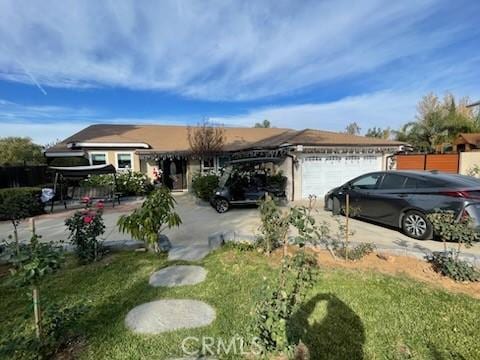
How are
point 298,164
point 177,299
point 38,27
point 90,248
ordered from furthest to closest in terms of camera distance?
point 298,164, point 38,27, point 90,248, point 177,299

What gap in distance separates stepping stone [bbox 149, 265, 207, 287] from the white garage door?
856 cm

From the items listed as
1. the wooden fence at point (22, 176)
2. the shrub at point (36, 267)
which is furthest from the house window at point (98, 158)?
the shrub at point (36, 267)

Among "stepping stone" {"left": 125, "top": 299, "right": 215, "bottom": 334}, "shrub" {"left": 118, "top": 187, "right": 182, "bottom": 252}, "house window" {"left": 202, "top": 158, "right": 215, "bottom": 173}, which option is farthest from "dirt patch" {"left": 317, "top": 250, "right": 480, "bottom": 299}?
"house window" {"left": 202, "top": 158, "right": 215, "bottom": 173}

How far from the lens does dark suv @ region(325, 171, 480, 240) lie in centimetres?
552

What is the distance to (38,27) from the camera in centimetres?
830

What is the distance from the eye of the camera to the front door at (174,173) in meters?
17.5

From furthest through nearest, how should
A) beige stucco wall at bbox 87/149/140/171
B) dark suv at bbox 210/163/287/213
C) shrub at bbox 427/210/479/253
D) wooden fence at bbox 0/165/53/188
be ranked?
beige stucco wall at bbox 87/149/140/171, wooden fence at bbox 0/165/53/188, dark suv at bbox 210/163/287/213, shrub at bbox 427/210/479/253

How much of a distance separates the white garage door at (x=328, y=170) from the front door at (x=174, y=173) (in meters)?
8.64

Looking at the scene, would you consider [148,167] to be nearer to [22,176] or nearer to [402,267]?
[22,176]

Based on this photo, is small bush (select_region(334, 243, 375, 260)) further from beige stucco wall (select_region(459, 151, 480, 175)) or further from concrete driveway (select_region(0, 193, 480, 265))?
beige stucco wall (select_region(459, 151, 480, 175))

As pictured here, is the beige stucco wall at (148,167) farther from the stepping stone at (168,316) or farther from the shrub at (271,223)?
Result: the stepping stone at (168,316)

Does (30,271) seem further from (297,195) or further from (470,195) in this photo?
(297,195)

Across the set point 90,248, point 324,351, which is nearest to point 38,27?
point 90,248

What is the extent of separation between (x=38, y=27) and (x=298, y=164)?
10.5 meters
